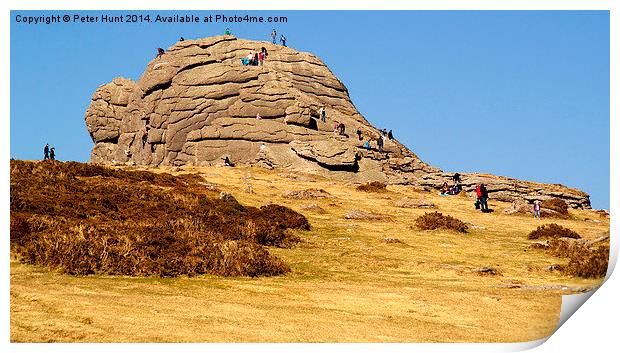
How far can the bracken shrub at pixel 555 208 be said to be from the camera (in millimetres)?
48094

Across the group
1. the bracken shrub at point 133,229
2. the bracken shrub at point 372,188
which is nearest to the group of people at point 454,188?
the bracken shrub at point 372,188

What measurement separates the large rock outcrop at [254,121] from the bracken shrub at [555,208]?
4.61 meters

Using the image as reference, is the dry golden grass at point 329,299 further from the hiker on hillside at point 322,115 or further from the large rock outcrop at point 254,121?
the hiker on hillside at point 322,115

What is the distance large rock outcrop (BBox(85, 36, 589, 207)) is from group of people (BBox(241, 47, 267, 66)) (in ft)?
3.40

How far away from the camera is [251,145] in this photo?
69.2 metres

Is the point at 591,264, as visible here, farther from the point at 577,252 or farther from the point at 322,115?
the point at 322,115

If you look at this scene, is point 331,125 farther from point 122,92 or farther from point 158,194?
point 158,194

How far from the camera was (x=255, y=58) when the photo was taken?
8169 centimetres

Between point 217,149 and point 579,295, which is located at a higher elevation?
point 217,149

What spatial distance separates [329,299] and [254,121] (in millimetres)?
52345

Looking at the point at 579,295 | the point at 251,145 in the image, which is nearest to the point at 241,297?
the point at 579,295

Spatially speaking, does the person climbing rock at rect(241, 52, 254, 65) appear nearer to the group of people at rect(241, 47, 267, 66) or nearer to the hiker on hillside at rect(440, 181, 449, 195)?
the group of people at rect(241, 47, 267, 66)

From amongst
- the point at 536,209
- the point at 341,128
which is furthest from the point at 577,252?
the point at 341,128
